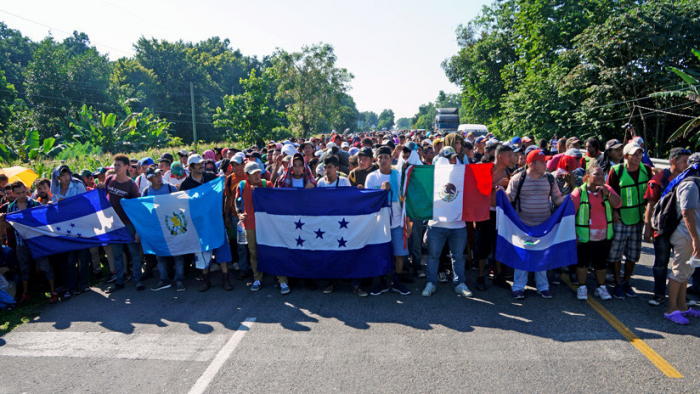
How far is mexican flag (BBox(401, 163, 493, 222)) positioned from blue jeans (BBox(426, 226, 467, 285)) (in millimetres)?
191

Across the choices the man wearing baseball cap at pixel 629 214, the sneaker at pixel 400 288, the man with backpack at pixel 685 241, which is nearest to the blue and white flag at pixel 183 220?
the sneaker at pixel 400 288

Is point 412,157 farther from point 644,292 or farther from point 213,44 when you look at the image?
point 213,44

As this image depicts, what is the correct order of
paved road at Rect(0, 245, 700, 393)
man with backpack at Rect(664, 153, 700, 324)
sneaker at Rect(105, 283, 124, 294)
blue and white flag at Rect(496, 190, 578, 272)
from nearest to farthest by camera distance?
paved road at Rect(0, 245, 700, 393) → man with backpack at Rect(664, 153, 700, 324) → blue and white flag at Rect(496, 190, 578, 272) → sneaker at Rect(105, 283, 124, 294)

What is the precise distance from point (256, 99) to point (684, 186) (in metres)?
27.9

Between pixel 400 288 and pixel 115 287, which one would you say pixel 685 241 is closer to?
pixel 400 288

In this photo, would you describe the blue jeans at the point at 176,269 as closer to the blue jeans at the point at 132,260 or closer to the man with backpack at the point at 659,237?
the blue jeans at the point at 132,260

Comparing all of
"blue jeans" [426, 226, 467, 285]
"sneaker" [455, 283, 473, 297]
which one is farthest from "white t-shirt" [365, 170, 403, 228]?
"sneaker" [455, 283, 473, 297]

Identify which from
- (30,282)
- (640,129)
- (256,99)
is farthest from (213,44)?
(30,282)

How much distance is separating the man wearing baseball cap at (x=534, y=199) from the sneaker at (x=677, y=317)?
53.3 inches

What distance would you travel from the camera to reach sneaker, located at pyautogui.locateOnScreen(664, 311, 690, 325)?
511cm

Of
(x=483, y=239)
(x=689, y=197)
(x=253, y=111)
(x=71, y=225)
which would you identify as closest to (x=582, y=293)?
(x=483, y=239)

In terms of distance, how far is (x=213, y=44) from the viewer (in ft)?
359

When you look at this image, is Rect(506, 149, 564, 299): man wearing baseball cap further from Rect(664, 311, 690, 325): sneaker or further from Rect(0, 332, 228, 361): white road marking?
Rect(0, 332, 228, 361): white road marking

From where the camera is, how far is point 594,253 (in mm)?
5953
